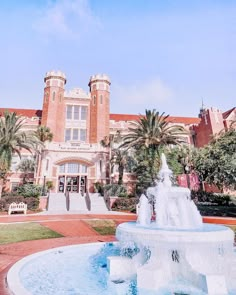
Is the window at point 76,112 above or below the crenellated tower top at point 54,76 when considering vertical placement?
below

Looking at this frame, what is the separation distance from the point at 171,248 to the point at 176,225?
7.74ft

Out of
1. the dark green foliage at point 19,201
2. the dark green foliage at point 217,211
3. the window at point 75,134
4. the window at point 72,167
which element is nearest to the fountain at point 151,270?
the dark green foliage at point 217,211

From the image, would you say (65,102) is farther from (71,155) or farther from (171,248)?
(171,248)

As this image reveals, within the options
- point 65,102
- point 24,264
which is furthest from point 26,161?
point 24,264

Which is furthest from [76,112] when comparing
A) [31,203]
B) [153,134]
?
[31,203]

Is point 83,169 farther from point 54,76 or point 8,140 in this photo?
point 54,76

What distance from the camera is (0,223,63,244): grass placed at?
1084 cm

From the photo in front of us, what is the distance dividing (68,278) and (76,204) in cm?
2061

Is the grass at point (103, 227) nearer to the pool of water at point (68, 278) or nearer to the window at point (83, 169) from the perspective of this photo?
the pool of water at point (68, 278)

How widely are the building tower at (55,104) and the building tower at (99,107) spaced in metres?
5.26

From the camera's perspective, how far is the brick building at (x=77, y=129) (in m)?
34.3

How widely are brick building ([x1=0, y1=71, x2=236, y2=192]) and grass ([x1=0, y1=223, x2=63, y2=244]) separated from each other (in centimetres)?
1968

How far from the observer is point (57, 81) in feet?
133

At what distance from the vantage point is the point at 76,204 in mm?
25922
